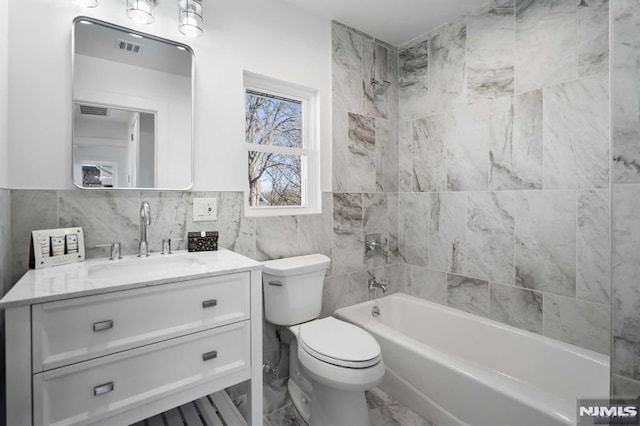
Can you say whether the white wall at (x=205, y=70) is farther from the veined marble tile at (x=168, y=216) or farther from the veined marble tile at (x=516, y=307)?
the veined marble tile at (x=516, y=307)

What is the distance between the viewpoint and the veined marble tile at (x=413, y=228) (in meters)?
2.42

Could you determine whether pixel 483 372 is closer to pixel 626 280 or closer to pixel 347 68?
pixel 626 280

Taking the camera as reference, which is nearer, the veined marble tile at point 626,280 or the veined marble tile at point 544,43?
the veined marble tile at point 626,280

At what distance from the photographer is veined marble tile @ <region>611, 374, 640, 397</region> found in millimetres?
837

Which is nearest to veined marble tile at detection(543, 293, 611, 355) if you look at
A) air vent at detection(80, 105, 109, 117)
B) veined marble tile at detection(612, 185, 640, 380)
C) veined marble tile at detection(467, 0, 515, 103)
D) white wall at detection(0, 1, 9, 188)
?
veined marble tile at detection(612, 185, 640, 380)

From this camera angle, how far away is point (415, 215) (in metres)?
2.49

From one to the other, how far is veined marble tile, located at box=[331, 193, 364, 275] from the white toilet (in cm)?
32

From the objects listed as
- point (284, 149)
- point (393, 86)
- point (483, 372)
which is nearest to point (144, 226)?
point (284, 149)

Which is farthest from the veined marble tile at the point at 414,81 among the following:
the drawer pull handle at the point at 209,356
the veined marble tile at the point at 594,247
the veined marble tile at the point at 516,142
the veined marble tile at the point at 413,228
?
the drawer pull handle at the point at 209,356

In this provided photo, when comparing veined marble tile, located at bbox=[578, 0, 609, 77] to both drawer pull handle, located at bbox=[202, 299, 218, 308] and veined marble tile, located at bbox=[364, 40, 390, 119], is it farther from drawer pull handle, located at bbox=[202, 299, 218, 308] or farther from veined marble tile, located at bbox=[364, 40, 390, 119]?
drawer pull handle, located at bbox=[202, 299, 218, 308]

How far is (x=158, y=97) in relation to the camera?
5.06 ft

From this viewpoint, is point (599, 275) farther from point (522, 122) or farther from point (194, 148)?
point (194, 148)

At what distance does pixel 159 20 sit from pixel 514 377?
111 inches

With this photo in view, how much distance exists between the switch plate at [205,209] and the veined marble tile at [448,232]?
163 centimetres
